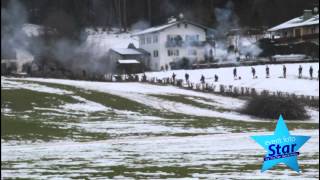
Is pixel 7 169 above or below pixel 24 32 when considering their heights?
below

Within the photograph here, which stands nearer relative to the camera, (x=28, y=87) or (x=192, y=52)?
(x=28, y=87)

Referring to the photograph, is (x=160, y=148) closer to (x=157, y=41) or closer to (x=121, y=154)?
(x=121, y=154)

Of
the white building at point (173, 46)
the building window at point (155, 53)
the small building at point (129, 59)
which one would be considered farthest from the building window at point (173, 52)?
the small building at point (129, 59)

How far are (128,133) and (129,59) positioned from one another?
143 ft

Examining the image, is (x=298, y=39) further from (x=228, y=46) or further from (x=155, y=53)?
(x=155, y=53)

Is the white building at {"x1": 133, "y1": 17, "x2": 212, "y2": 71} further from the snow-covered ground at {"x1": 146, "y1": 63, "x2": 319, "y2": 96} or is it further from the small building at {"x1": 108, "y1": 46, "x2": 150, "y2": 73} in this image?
the snow-covered ground at {"x1": 146, "y1": 63, "x2": 319, "y2": 96}

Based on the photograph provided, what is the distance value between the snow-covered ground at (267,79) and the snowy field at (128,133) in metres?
4.19

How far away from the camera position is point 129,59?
74000 mm

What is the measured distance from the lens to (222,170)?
15.3m

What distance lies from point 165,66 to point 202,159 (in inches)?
2310

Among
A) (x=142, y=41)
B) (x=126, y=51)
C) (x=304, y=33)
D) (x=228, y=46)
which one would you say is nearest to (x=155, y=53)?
(x=142, y=41)

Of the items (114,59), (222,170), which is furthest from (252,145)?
(114,59)

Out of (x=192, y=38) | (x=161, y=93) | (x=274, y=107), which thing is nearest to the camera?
(x=274, y=107)

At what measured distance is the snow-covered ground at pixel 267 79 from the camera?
46875 mm
